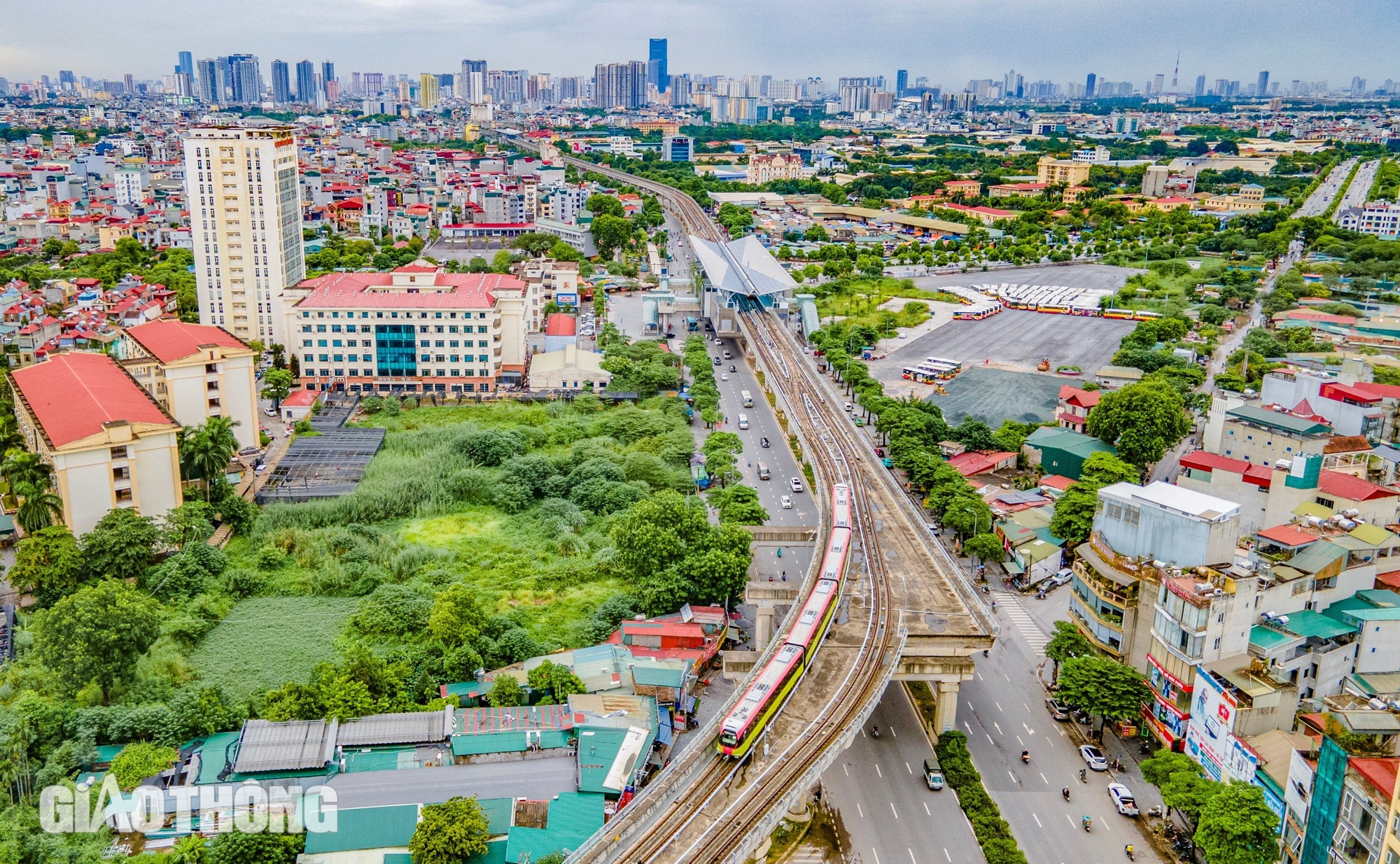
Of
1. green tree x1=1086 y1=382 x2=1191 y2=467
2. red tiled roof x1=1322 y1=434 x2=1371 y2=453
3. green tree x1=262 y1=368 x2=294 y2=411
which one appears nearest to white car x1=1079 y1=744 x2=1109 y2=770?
red tiled roof x1=1322 y1=434 x2=1371 y2=453

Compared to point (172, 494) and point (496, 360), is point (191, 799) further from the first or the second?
point (496, 360)

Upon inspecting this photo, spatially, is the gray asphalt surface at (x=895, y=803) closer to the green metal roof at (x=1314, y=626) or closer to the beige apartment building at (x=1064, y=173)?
the green metal roof at (x=1314, y=626)

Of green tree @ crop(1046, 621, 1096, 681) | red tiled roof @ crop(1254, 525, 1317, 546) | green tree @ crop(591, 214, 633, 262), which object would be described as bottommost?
green tree @ crop(1046, 621, 1096, 681)

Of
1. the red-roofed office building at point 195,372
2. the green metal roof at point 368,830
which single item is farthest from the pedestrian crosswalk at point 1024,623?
the red-roofed office building at point 195,372

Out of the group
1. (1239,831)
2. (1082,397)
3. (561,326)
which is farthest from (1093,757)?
(561,326)

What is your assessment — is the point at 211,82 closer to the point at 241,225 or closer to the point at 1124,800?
the point at 241,225

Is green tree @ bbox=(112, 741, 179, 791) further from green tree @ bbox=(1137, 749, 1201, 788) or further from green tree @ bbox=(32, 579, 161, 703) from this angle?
green tree @ bbox=(1137, 749, 1201, 788)

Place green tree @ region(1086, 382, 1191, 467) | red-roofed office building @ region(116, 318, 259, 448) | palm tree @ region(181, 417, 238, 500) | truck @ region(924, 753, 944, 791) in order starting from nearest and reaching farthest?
truck @ region(924, 753, 944, 791)
palm tree @ region(181, 417, 238, 500)
red-roofed office building @ region(116, 318, 259, 448)
green tree @ region(1086, 382, 1191, 467)
